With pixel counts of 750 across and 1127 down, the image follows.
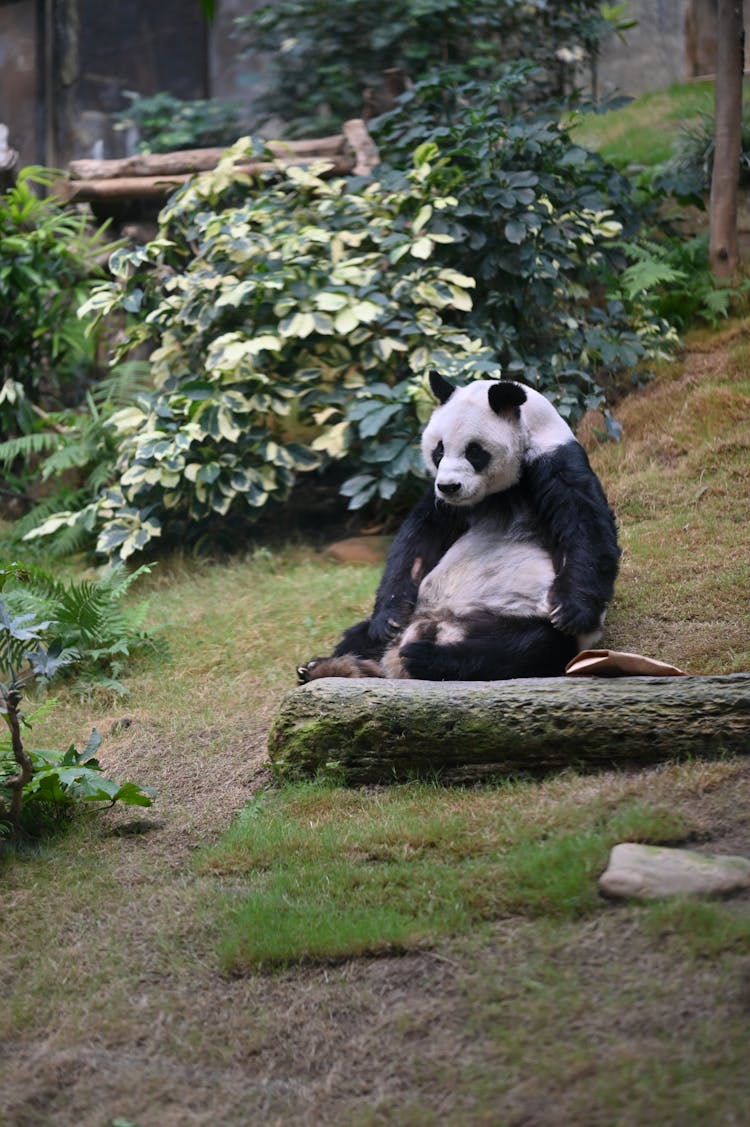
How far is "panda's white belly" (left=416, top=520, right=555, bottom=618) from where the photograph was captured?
14.4ft

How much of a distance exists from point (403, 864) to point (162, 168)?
6.74 metres

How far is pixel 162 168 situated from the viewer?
28.9ft

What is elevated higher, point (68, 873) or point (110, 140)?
point (110, 140)

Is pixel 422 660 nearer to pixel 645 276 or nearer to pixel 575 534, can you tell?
pixel 575 534

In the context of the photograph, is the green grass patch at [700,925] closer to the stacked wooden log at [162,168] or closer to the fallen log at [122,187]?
the stacked wooden log at [162,168]

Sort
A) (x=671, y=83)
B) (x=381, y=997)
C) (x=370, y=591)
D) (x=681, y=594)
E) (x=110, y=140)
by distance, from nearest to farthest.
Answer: (x=381, y=997) < (x=681, y=594) < (x=370, y=591) < (x=671, y=83) < (x=110, y=140)

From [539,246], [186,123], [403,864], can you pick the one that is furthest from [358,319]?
[186,123]

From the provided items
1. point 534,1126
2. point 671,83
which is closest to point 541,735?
point 534,1126

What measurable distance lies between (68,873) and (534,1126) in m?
1.94

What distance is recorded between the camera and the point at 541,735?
385 centimetres

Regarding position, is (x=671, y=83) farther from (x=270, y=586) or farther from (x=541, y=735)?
(x=541, y=735)

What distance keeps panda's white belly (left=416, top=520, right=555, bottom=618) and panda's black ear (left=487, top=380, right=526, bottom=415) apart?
0.47 metres

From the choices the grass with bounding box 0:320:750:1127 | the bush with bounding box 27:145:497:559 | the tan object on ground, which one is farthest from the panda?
the bush with bounding box 27:145:497:559

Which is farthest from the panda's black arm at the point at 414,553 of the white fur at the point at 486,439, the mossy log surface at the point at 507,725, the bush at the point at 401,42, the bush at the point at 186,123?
the bush at the point at 186,123
